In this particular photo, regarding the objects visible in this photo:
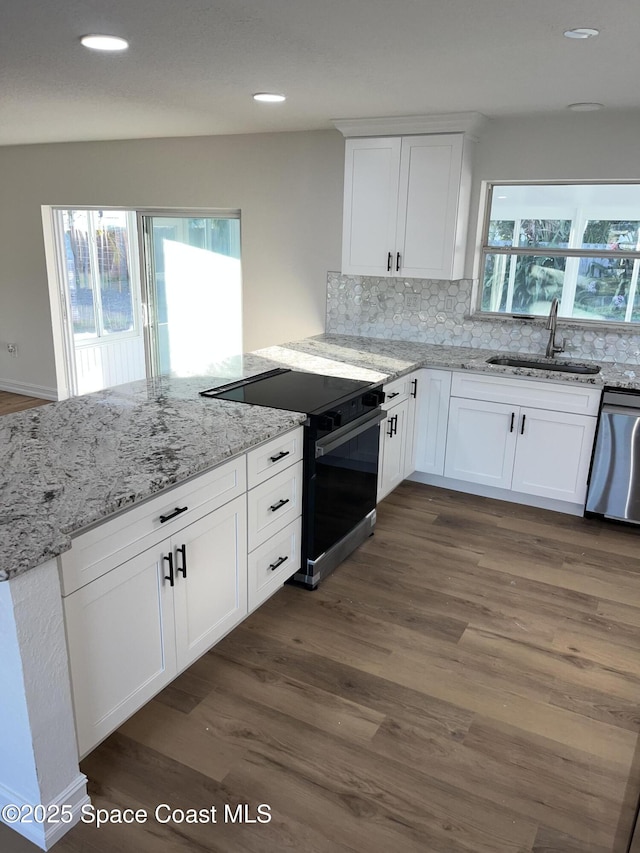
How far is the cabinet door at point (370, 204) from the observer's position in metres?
3.98

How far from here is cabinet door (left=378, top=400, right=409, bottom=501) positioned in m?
3.63

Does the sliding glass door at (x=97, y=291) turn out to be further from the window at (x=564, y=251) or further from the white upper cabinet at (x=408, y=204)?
the window at (x=564, y=251)

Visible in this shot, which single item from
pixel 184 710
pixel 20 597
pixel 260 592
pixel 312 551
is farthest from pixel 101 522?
pixel 312 551

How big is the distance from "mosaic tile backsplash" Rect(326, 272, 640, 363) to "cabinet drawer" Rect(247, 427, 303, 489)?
2.03 meters

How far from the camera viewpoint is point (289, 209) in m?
4.57

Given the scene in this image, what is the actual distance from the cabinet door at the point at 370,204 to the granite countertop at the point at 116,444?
89 centimetres

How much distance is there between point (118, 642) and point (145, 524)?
349mm

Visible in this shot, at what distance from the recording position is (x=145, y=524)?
1905 millimetres

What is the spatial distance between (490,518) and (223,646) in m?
1.93

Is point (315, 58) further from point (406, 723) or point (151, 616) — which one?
point (406, 723)

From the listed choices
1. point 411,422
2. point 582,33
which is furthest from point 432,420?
point 582,33

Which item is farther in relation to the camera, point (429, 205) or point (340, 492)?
point (429, 205)

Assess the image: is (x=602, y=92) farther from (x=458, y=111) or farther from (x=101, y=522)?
(x=101, y=522)

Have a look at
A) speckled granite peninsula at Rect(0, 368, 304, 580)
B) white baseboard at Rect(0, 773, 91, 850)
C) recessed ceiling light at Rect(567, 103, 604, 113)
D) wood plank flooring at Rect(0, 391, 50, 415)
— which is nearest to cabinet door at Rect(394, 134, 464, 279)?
recessed ceiling light at Rect(567, 103, 604, 113)
